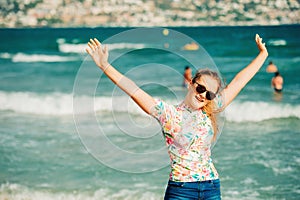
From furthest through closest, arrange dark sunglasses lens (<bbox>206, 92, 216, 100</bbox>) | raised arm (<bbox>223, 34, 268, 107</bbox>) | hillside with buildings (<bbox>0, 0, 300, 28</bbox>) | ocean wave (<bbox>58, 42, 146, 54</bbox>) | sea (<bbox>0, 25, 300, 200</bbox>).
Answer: hillside with buildings (<bbox>0, 0, 300, 28</bbox>) → ocean wave (<bbox>58, 42, 146, 54</bbox>) → sea (<bbox>0, 25, 300, 200</bbox>) → raised arm (<bbox>223, 34, 268, 107</bbox>) → dark sunglasses lens (<bbox>206, 92, 216, 100</bbox>)

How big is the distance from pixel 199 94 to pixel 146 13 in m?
88.2

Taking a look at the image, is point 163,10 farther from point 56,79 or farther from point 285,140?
point 285,140

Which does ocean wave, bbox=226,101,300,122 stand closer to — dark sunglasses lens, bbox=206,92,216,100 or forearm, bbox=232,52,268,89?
forearm, bbox=232,52,268,89

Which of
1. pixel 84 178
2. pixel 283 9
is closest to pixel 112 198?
pixel 84 178

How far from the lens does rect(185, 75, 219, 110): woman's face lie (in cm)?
271

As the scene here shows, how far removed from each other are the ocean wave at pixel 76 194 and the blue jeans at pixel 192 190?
180 inches

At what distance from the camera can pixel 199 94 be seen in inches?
107

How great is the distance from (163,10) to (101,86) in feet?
238

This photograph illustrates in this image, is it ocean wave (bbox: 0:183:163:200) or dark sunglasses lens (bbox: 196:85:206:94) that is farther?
ocean wave (bbox: 0:183:163:200)

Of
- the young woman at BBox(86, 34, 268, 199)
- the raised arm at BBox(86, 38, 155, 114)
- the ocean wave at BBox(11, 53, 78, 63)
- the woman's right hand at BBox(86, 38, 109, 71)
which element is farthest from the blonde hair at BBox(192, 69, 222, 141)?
the ocean wave at BBox(11, 53, 78, 63)

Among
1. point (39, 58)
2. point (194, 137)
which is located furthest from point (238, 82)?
point (39, 58)

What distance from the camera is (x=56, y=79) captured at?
2455cm

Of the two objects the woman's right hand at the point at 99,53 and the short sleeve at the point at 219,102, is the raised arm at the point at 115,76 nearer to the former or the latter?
the woman's right hand at the point at 99,53

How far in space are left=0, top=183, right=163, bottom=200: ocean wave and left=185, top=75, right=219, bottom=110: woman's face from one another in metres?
4.73
